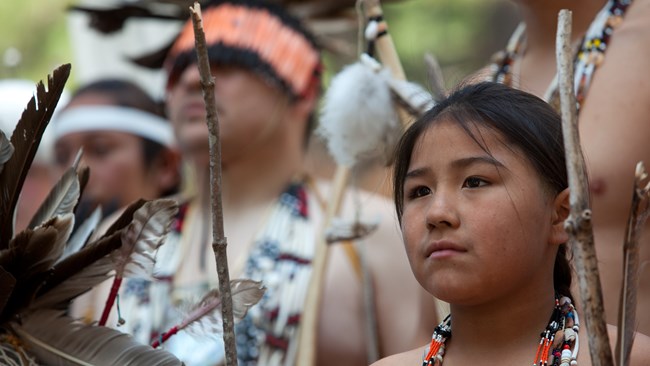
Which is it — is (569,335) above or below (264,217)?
below

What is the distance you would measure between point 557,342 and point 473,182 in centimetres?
30

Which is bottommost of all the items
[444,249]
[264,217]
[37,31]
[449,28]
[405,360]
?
[405,360]

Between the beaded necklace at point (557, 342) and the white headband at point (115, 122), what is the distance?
109 inches

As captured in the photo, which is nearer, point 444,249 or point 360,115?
point 444,249

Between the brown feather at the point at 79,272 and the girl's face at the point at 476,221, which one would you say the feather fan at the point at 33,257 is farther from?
the girl's face at the point at 476,221

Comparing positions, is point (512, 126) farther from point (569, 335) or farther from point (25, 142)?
point (25, 142)

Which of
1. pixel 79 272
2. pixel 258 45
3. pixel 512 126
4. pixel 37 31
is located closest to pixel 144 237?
pixel 79 272

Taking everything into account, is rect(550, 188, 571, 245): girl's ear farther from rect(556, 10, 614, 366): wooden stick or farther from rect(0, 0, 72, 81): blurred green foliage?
rect(0, 0, 72, 81): blurred green foliage

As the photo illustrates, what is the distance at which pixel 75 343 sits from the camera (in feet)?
6.71

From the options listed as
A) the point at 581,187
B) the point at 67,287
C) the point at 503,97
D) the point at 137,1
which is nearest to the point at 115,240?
the point at 67,287

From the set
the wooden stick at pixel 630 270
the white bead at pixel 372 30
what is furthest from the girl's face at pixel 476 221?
the white bead at pixel 372 30

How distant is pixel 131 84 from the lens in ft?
16.1

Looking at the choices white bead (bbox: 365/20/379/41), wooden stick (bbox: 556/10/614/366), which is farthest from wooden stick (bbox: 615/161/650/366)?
white bead (bbox: 365/20/379/41)

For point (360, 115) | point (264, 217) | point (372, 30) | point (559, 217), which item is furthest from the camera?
point (264, 217)
